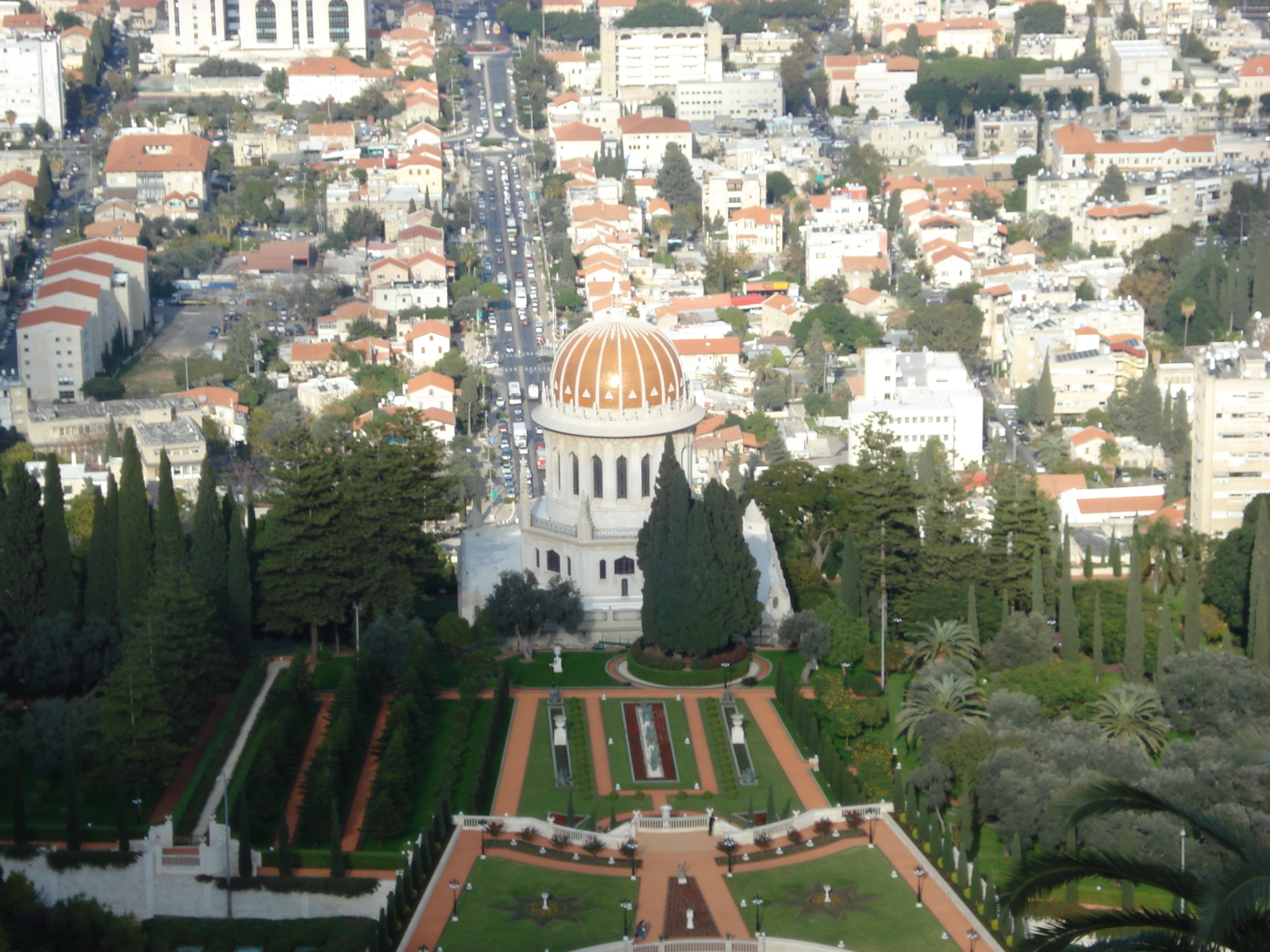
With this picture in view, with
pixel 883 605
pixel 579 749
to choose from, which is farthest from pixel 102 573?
pixel 883 605

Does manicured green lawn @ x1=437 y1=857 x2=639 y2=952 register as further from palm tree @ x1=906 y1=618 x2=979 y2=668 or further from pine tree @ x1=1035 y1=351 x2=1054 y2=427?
pine tree @ x1=1035 y1=351 x2=1054 y2=427

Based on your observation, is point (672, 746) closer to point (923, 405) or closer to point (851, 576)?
point (851, 576)

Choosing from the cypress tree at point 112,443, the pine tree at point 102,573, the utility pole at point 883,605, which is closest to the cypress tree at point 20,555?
the pine tree at point 102,573

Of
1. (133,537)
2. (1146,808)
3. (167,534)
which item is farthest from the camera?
(133,537)

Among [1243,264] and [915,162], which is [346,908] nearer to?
[1243,264]

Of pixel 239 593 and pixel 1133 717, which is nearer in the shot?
pixel 1133 717

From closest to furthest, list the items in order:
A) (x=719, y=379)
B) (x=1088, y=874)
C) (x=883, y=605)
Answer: (x=1088, y=874) → (x=883, y=605) → (x=719, y=379)

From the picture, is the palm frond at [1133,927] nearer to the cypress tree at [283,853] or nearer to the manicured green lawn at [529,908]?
the manicured green lawn at [529,908]
